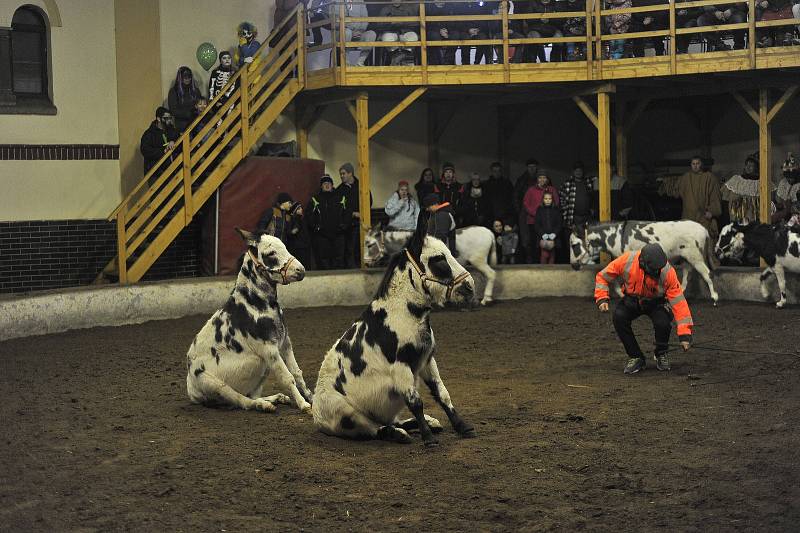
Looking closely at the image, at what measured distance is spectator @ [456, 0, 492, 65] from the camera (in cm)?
1900

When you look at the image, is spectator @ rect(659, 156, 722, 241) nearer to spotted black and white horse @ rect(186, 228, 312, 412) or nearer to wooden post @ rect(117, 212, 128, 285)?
wooden post @ rect(117, 212, 128, 285)

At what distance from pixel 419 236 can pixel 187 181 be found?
424 inches

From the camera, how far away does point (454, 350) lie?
515 inches

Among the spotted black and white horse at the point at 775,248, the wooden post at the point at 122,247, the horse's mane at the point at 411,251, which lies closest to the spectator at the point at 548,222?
the spotted black and white horse at the point at 775,248

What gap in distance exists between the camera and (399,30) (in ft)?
64.9

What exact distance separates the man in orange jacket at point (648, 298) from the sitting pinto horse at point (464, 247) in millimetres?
6617

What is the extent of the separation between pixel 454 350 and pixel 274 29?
8200 millimetres

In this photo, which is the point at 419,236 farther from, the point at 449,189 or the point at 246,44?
the point at 246,44

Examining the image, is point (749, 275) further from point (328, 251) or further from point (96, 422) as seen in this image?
point (96, 422)

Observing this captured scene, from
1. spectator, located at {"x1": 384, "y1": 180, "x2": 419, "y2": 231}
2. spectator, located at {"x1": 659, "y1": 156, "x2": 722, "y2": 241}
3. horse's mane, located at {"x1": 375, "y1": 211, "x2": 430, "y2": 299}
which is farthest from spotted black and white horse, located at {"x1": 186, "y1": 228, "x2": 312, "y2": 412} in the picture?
spectator, located at {"x1": 659, "y1": 156, "x2": 722, "y2": 241}

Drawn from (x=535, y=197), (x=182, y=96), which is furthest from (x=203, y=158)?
(x=535, y=197)

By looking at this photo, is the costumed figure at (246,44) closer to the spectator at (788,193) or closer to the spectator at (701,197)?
the spectator at (701,197)

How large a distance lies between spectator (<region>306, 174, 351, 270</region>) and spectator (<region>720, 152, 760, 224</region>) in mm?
6838

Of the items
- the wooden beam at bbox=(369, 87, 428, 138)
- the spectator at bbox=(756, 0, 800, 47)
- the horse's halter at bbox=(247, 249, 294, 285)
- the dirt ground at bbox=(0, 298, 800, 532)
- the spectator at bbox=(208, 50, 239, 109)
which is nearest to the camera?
the dirt ground at bbox=(0, 298, 800, 532)
